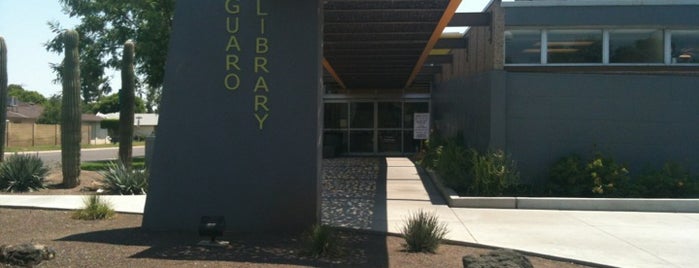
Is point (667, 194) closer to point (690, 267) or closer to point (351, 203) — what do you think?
point (690, 267)

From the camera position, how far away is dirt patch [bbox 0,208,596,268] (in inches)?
276

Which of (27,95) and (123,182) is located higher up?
(27,95)

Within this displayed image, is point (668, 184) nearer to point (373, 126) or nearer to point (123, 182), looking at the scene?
point (123, 182)

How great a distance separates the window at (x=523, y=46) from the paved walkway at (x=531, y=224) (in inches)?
152

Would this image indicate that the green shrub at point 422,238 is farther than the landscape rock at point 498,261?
Yes

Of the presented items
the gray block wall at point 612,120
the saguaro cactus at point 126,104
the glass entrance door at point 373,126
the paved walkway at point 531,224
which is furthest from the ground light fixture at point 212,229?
the glass entrance door at point 373,126

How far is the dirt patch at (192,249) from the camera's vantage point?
7.01 m

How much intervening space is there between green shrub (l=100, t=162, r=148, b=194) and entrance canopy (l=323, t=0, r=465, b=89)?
5.13 meters

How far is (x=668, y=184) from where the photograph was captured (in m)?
11.7

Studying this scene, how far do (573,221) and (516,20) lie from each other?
610cm

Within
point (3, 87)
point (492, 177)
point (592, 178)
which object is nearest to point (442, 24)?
point (492, 177)

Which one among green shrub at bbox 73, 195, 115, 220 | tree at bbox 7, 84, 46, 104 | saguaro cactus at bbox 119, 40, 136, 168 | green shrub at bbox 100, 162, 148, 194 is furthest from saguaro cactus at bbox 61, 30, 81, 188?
tree at bbox 7, 84, 46, 104

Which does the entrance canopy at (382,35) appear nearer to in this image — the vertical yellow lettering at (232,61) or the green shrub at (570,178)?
the vertical yellow lettering at (232,61)

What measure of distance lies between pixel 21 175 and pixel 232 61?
791 cm
